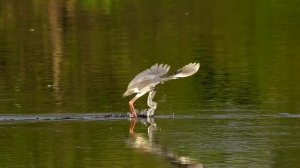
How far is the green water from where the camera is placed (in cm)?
1516

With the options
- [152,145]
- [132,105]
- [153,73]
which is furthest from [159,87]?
[152,145]

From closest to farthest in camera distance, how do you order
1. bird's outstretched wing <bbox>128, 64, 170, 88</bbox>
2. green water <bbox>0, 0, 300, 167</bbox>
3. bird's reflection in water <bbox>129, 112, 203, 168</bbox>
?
bird's reflection in water <bbox>129, 112, 203, 168</bbox> < green water <bbox>0, 0, 300, 167</bbox> < bird's outstretched wing <bbox>128, 64, 170, 88</bbox>

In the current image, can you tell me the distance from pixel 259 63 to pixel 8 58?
6410 mm

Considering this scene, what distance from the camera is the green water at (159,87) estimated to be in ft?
49.7

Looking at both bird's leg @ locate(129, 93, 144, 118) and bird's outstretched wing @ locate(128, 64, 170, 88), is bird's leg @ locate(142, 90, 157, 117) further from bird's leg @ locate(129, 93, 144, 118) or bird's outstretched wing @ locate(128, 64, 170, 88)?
bird's outstretched wing @ locate(128, 64, 170, 88)

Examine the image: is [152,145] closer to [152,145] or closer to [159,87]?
[152,145]

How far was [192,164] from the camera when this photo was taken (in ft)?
46.4

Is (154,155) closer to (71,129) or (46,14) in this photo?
(71,129)

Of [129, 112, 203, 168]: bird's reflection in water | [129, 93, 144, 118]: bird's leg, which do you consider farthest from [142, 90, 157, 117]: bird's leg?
[129, 93, 144, 118]: bird's leg

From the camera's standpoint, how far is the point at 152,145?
15656 millimetres

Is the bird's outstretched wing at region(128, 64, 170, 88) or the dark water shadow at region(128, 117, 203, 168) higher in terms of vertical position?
the bird's outstretched wing at region(128, 64, 170, 88)

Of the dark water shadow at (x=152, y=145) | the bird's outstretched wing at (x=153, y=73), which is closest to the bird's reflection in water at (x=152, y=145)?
the dark water shadow at (x=152, y=145)

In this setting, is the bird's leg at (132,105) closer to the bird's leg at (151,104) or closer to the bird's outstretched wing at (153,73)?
the bird's leg at (151,104)

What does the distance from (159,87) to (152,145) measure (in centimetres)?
667
